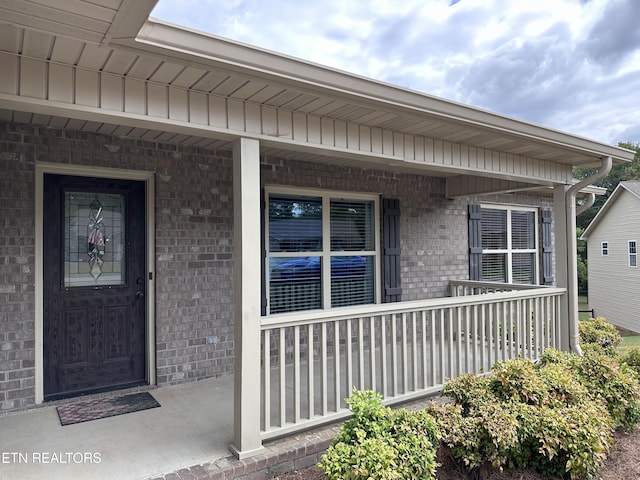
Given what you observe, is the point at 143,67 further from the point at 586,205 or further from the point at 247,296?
the point at 586,205

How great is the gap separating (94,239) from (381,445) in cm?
300

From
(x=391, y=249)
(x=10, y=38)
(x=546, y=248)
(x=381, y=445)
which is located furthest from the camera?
(x=546, y=248)

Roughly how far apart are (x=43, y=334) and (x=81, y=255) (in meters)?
0.71

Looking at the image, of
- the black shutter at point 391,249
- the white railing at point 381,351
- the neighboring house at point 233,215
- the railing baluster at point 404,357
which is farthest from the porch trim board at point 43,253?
the black shutter at point 391,249

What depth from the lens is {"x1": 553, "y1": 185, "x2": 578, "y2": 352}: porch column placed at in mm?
5082

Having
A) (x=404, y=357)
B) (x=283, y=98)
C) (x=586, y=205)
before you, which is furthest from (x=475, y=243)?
(x=283, y=98)

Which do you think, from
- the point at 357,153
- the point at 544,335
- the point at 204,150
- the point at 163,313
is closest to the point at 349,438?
the point at 357,153

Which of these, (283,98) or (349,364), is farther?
(349,364)

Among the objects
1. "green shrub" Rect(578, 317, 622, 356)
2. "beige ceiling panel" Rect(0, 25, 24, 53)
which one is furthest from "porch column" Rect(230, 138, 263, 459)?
"green shrub" Rect(578, 317, 622, 356)

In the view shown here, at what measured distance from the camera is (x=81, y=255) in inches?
149

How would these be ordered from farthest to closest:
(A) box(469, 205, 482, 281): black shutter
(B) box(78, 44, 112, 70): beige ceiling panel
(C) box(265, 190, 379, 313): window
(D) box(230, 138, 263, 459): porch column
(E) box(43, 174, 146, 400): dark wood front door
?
(A) box(469, 205, 482, 281): black shutter, (C) box(265, 190, 379, 313): window, (E) box(43, 174, 146, 400): dark wood front door, (D) box(230, 138, 263, 459): porch column, (B) box(78, 44, 112, 70): beige ceiling panel

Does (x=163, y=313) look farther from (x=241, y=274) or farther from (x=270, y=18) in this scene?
(x=270, y=18)

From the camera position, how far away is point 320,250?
5152 millimetres

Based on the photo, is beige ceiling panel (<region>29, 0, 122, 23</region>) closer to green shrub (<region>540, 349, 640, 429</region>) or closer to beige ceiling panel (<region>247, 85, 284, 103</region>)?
beige ceiling panel (<region>247, 85, 284, 103</region>)
